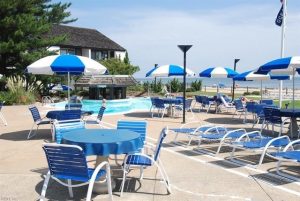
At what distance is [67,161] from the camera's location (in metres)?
4.71

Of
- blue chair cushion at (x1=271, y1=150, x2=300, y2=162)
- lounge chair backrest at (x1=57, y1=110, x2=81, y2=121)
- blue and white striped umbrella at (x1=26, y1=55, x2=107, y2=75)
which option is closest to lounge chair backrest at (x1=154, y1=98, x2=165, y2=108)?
blue and white striped umbrella at (x1=26, y1=55, x2=107, y2=75)

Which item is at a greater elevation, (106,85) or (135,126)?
(106,85)

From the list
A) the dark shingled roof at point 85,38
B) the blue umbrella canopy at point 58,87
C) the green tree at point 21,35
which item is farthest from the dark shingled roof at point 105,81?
the dark shingled roof at point 85,38

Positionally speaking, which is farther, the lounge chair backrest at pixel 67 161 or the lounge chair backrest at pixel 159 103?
the lounge chair backrest at pixel 159 103

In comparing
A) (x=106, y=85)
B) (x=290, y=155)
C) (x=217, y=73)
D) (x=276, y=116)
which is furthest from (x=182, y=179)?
(x=106, y=85)

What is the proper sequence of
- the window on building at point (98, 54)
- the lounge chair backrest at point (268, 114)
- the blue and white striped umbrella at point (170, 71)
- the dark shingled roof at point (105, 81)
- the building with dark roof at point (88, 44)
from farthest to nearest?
1. the window on building at point (98, 54)
2. the building with dark roof at point (88, 44)
3. the dark shingled roof at point (105, 81)
4. the blue and white striped umbrella at point (170, 71)
5. the lounge chair backrest at point (268, 114)

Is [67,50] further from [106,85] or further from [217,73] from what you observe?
[217,73]

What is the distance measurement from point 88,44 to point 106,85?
18603 millimetres

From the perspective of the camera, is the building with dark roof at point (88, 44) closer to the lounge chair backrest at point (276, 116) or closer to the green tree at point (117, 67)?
the green tree at point (117, 67)

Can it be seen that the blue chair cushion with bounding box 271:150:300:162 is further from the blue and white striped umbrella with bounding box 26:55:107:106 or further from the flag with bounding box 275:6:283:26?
the flag with bounding box 275:6:283:26

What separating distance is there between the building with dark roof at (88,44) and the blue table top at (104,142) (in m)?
36.6

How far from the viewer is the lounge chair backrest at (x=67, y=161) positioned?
183 inches

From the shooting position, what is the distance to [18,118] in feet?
50.8

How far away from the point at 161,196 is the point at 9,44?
69.7 feet
